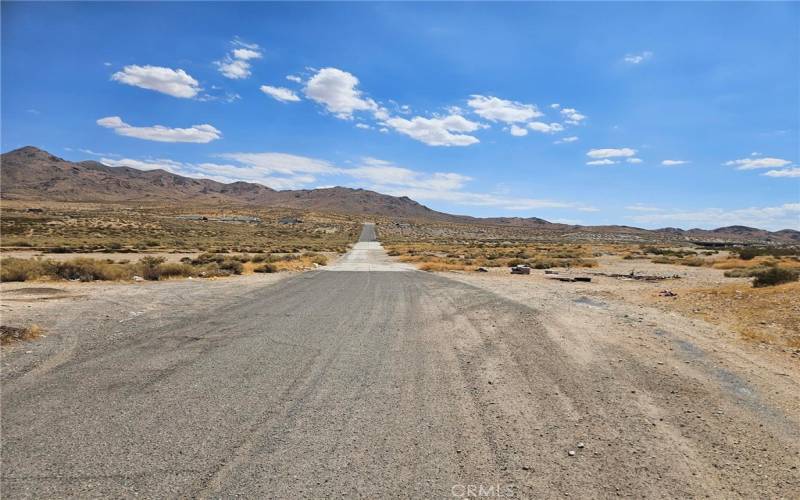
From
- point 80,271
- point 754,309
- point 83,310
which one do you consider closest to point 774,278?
point 754,309

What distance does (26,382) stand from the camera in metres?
6.15

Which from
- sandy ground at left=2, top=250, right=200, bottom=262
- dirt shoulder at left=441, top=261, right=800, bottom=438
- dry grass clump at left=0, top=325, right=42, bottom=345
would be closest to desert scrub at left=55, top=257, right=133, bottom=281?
dry grass clump at left=0, top=325, right=42, bottom=345

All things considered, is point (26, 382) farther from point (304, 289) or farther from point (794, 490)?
point (304, 289)

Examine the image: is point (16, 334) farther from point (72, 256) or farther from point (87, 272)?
point (72, 256)

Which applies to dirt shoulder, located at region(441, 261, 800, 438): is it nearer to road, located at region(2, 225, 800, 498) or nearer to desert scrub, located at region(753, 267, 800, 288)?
road, located at region(2, 225, 800, 498)

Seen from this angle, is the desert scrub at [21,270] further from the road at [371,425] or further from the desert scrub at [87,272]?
the road at [371,425]

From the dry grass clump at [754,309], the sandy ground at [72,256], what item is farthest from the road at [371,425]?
the sandy ground at [72,256]

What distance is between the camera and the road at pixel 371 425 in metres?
3.87

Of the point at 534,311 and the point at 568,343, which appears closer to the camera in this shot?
the point at 568,343

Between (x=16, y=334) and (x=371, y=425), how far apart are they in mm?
7684

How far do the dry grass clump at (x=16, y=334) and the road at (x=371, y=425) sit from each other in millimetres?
1180

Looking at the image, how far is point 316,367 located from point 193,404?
6.53 feet

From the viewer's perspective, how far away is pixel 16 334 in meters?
8.47

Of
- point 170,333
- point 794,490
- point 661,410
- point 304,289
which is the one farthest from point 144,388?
point 304,289
